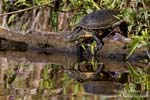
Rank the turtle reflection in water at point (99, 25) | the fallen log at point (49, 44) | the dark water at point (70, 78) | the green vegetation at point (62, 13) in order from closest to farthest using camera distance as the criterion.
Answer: the dark water at point (70, 78), the fallen log at point (49, 44), the turtle reflection in water at point (99, 25), the green vegetation at point (62, 13)

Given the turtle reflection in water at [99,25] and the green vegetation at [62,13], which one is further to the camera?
the green vegetation at [62,13]

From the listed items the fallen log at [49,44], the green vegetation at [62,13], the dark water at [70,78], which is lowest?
the dark water at [70,78]

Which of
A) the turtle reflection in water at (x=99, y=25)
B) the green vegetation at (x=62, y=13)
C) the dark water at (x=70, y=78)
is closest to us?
the dark water at (x=70, y=78)

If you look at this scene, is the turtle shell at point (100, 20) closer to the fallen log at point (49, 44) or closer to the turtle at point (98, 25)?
the turtle at point (98, 25)

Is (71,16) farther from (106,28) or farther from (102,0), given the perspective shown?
(106,28)

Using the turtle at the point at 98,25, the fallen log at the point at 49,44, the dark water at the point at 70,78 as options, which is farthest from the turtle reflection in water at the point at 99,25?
the dark water at the point at 70,78

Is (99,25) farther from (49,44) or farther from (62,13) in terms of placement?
(62,13)

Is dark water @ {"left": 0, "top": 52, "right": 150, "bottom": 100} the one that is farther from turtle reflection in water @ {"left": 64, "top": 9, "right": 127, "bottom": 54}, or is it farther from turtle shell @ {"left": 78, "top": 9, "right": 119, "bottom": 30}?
turtle shell @ {"left": 78, "top": 9, "right": 119, "bottom": 30}

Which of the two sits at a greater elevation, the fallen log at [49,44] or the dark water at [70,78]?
the fallen log at [49,44]
